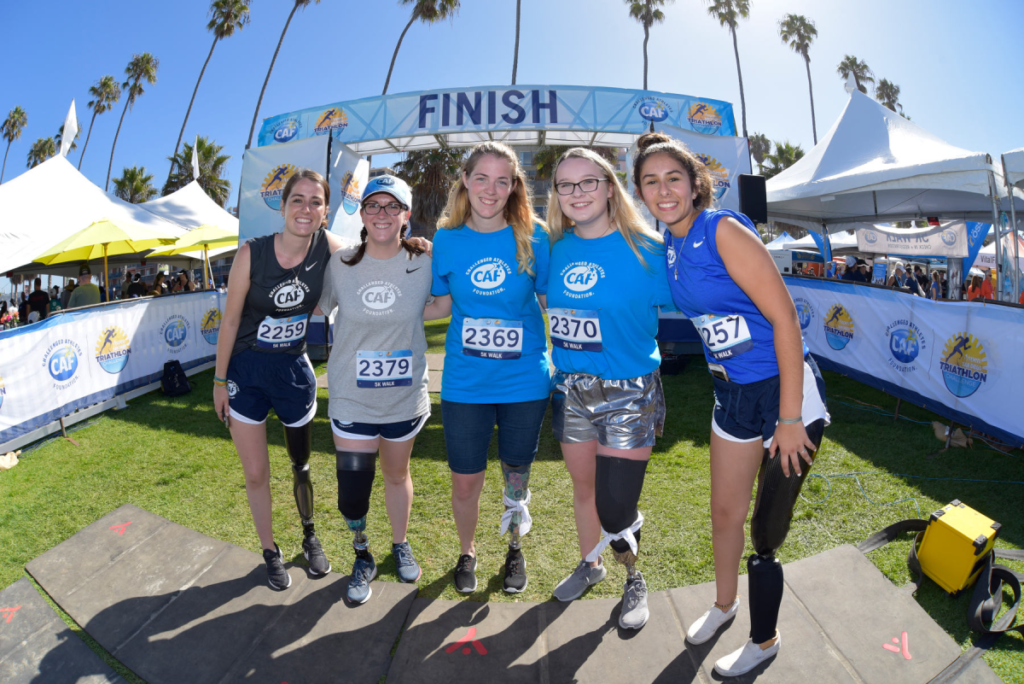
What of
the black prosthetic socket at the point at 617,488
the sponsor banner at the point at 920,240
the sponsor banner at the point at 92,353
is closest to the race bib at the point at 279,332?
the black prosthetic socket at the point at 617,488

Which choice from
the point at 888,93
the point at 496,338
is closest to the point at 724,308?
the point at 496,338

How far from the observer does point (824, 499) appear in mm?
3871

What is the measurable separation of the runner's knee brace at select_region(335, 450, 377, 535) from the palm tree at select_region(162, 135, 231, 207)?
119ft

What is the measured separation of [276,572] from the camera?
9.56 feet

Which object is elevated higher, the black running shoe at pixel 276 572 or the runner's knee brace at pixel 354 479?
the runner's knee brace at pixel 354 479

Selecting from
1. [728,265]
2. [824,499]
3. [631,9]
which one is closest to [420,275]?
[728,265]

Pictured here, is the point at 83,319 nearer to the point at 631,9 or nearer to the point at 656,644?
the point at 656,644

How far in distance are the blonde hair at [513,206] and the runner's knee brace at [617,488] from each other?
0.94 meters

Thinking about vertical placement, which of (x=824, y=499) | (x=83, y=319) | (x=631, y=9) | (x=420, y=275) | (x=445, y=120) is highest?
(x=631, y=9)

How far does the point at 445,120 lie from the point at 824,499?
8531mm

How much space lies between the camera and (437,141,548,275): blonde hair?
246cm

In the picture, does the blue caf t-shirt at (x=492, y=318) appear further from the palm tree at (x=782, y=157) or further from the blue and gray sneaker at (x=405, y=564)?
the palm tree at (x=782, y=157)

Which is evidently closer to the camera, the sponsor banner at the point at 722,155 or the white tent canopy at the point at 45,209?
the sponsor banner at the point at 722,155

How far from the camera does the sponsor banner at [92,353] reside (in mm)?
5301
